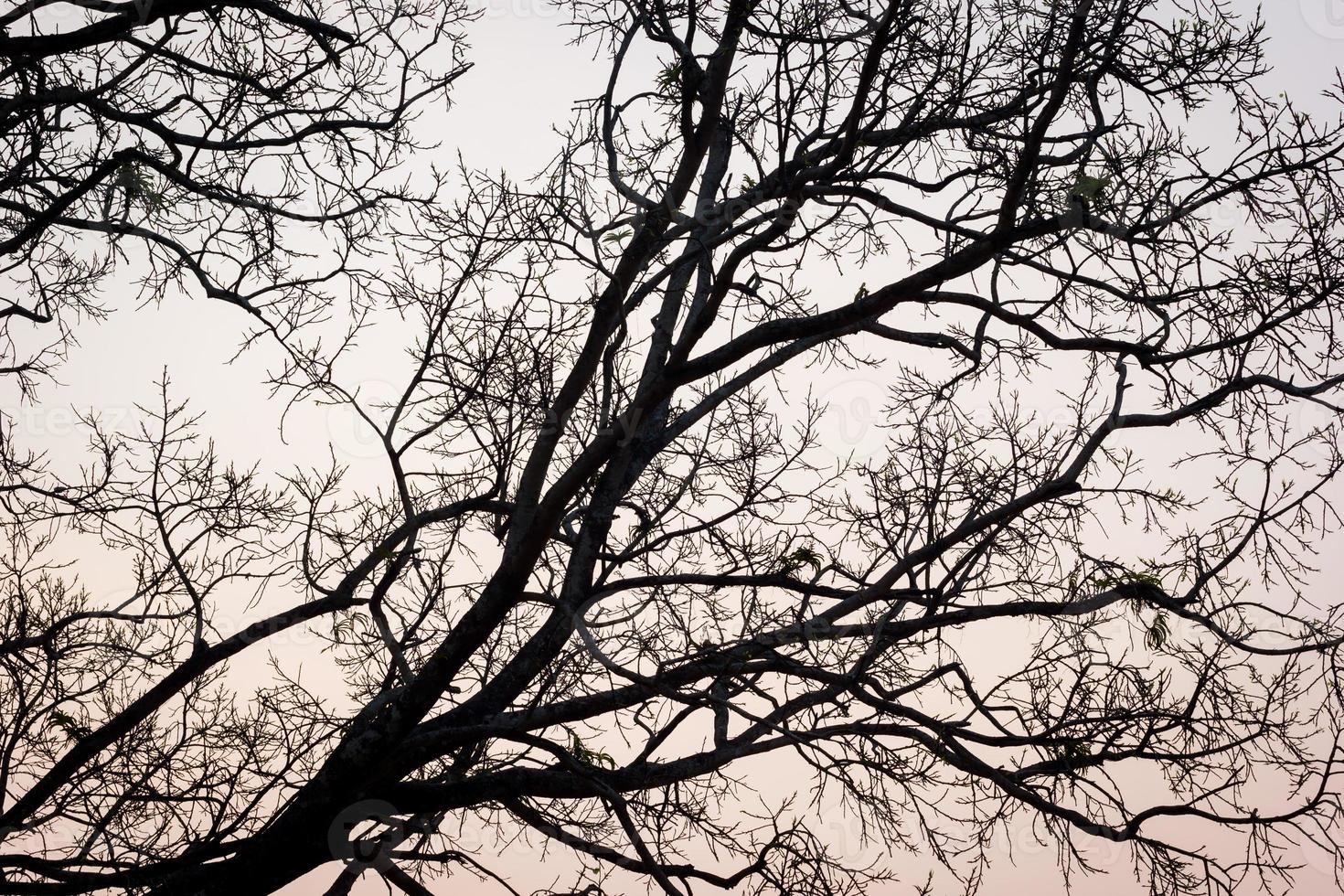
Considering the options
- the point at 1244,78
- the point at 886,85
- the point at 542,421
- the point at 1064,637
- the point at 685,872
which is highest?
the point at 1244,78

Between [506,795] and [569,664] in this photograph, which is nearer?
[506,795]

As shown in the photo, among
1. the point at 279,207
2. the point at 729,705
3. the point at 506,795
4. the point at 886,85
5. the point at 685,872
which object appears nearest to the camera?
the point at 729,705

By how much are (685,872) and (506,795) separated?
3.96 ft

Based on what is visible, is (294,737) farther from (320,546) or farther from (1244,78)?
(1244,78)

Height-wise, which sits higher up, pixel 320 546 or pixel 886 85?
pixel 886 85

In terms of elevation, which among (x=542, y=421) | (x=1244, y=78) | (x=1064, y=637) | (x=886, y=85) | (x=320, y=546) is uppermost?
(x=1244, y=78)

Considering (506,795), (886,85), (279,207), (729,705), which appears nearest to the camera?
(729,705)

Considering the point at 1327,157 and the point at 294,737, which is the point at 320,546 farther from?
the point at 1327,157

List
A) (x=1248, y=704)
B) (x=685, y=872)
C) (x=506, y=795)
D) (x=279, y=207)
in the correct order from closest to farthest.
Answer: (x=1248, y=704) → (x=685, y=872) → (x=506, y=795) → (x=279, y=207)

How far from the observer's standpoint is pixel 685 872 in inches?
257

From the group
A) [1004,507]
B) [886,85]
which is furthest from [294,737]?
[886,85]

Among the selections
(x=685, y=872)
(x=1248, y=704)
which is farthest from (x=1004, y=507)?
(x=685, y=872)

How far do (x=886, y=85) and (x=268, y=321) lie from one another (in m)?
3.93

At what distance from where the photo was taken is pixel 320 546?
305 inches
